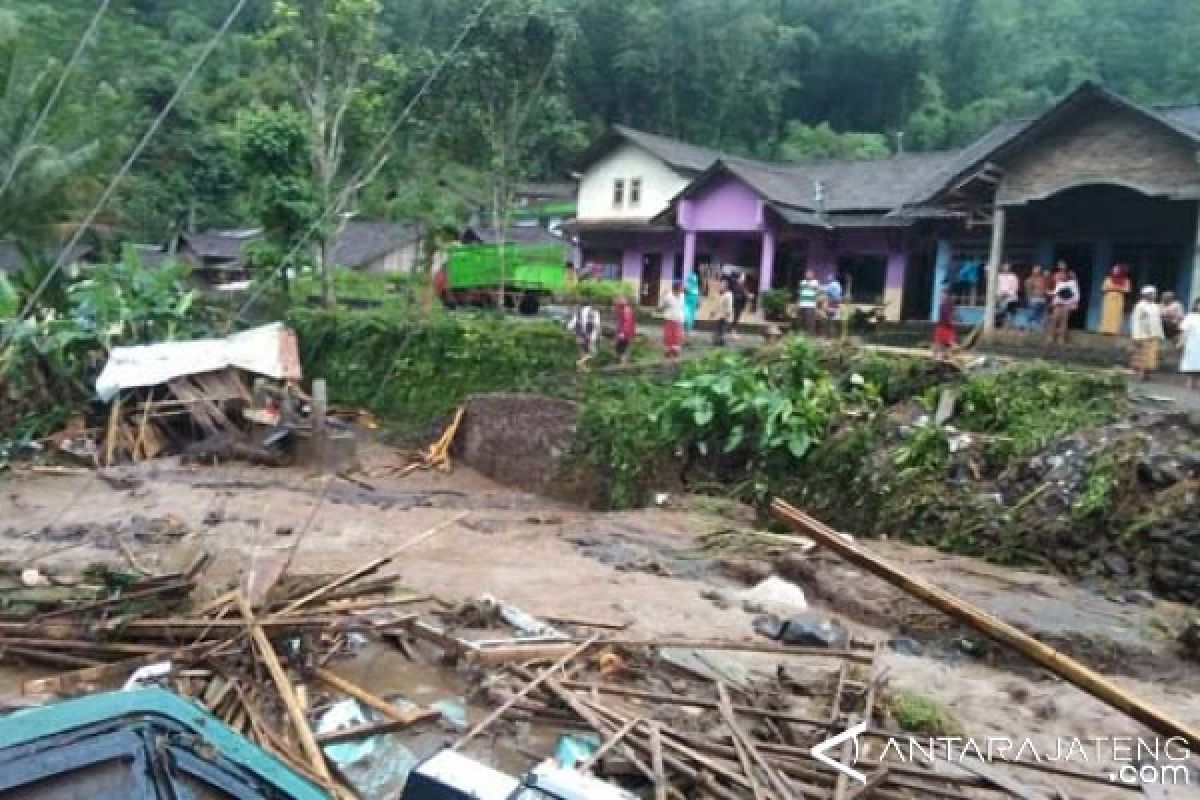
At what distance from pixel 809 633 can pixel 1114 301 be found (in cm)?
1394

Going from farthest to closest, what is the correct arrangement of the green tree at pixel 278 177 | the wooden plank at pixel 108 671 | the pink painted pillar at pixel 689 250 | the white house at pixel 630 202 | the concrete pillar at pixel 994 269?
the white house at pixel 630 202
the pink painted pillar at pixel 689 250
the green tree at pixel 278 177
the concrete pillar at pixel 994 269
the wooden plank at pixel 108 671

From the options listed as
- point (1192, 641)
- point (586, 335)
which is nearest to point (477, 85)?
point (586, 335)

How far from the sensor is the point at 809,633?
7098 millimetres

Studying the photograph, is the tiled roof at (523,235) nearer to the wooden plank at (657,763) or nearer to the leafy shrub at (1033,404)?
the leafy shrub at (1033,404)

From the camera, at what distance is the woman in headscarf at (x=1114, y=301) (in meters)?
17.1

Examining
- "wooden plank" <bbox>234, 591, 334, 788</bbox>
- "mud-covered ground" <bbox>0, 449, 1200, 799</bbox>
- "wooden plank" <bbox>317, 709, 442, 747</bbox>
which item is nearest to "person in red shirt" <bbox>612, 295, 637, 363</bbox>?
"mud-covered ground" <bbox>0, 449, 1200, 799</bbox>

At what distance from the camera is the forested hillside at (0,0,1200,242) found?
22.6m

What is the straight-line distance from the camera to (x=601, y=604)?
8.20m

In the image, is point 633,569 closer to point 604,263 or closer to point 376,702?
point 376,702

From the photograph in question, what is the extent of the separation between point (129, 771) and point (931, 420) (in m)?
11.2

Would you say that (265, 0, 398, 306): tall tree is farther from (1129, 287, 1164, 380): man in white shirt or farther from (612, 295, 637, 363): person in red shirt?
(1129, 287, 1164, 380): man in white shirt

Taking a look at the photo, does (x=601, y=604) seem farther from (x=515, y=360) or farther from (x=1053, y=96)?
(x=1053, y=96)

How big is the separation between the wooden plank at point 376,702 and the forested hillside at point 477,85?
14259mm

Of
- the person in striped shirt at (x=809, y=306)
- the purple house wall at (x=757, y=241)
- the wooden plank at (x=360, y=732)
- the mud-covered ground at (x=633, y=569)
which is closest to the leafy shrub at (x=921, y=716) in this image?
the mud-covered ground at (x=633, y=569)
